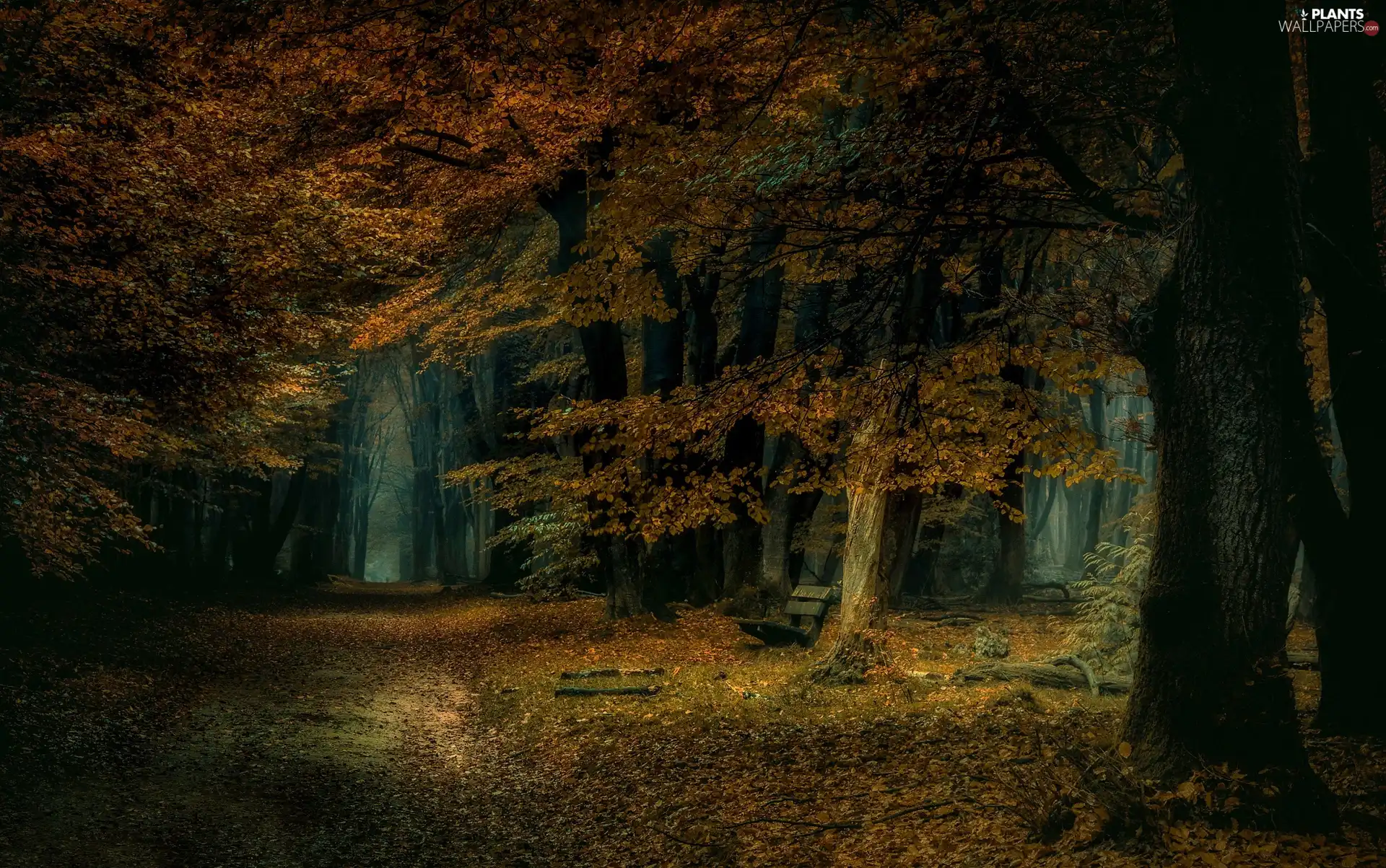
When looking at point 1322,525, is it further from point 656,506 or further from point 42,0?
point 42,0

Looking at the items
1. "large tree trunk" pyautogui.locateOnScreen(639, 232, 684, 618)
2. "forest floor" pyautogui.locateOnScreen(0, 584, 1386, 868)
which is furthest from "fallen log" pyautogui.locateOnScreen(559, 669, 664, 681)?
"large tree trunk" pyautogui.locateOnScreen(639, 232, 684, 618)

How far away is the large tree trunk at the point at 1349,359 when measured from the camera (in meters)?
7.12

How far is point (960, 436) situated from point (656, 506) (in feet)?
12.5

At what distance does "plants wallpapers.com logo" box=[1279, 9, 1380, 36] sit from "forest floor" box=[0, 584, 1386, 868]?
571cm

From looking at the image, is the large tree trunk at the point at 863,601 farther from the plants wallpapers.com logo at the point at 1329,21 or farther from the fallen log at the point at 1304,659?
the plants wallpapers.com logo at the point at 1329,21

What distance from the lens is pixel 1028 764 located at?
7.41m

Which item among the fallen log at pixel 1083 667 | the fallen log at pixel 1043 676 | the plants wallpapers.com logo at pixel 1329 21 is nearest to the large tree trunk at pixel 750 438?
the fallen log at pixel 1043 676

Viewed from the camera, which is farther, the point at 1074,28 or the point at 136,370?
the point at 136,370

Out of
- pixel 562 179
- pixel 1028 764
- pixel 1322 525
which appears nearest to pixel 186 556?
pixel 562 179

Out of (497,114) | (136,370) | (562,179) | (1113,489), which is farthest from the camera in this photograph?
(1113,489)

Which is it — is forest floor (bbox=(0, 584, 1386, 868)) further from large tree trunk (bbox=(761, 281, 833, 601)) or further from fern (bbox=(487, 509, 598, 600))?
fern (bbox=(487, 509, 598, 600))

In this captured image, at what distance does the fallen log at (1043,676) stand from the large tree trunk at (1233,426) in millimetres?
5258

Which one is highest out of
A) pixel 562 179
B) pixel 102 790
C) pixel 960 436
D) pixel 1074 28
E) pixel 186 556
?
pixel 562 179

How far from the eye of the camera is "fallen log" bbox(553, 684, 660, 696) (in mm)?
12523
